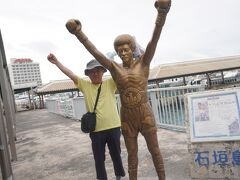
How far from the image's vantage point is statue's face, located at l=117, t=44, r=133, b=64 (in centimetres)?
296

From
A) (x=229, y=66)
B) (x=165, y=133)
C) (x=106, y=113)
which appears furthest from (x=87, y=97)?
(x=229, y=66)

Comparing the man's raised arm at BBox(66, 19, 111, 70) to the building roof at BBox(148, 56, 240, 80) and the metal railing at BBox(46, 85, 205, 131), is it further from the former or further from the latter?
the building roof at BBox(148, 56, 240, 80)

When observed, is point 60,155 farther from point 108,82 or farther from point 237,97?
point 237,97

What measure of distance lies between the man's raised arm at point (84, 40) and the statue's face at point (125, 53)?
148 millimetres

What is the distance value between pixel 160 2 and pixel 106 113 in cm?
136

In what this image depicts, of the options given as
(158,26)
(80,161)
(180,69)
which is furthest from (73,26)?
(180,69)

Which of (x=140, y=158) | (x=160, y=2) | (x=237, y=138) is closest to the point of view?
(x=160, y=2)

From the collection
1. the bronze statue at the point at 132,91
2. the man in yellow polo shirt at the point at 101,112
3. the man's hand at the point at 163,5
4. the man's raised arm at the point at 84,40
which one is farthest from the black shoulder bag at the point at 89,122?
the man's hand at the point at 163,5

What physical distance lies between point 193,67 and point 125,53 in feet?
92.3

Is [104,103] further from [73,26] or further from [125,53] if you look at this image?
[73,26]

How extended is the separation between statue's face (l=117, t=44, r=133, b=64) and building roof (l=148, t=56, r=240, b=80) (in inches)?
917

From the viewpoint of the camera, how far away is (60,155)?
6.30 metres

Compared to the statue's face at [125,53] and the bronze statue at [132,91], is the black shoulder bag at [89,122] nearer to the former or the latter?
the bronze statue at [132,91]

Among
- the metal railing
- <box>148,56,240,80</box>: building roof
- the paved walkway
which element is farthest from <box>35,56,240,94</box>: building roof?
the paved walkway
